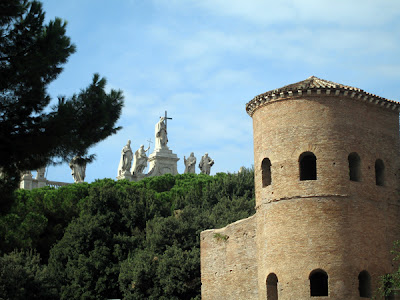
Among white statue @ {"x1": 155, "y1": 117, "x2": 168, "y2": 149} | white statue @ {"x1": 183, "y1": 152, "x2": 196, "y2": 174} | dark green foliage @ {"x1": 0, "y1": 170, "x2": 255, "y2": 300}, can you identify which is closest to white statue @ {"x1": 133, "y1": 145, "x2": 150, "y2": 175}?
white statue @ {"x1": 155, "y1": 117, "x2": 168, "y2": 149}

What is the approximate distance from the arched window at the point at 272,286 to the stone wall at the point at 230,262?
1.38 meters

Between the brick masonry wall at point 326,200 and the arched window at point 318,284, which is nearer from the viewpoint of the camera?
the brick masonry wall at point 326,200

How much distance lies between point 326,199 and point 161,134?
49803 millimetres

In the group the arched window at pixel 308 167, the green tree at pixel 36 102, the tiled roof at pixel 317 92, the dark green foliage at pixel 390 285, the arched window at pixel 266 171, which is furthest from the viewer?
the arched window at pixel 308 167

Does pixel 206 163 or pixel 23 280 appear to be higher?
pixel 206 163

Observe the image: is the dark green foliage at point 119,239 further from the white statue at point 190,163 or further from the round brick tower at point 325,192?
the white statue at point 190,163

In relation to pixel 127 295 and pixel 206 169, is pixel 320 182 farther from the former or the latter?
pixel 206 169

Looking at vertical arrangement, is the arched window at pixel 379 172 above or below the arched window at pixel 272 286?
Answer: above

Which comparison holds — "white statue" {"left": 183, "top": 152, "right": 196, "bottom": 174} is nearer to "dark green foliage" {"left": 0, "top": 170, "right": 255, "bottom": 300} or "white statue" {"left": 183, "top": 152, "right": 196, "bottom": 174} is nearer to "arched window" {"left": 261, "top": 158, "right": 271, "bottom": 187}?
"dark green foliage" {"left": 0, "top": 170, "right": 255, "bottom": 300}

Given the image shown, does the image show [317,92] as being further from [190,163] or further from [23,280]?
[190,163]

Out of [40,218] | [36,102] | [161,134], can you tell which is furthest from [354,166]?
[161,134]

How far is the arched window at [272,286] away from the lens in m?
23.2

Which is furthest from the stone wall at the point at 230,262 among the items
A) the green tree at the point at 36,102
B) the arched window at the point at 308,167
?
the green tree at the point at 36,102

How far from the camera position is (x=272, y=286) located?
23234mm
